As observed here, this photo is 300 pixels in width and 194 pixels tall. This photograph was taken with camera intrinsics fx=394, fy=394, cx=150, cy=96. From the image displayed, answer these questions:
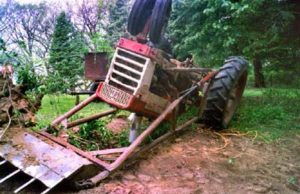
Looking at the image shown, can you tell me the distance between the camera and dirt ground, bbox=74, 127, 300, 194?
143 inches

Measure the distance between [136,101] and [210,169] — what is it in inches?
42.6

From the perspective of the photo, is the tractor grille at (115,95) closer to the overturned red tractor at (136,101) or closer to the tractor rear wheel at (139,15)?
the overturned red tractor at (136,101)

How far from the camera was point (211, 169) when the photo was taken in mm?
4129

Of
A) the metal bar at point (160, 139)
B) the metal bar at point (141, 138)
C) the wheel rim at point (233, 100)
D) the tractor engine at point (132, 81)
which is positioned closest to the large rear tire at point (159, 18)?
the tractor engine at point (132, 81)

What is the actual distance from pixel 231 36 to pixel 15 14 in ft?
51.2

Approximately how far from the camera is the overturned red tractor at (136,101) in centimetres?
337

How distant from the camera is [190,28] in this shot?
315 inches

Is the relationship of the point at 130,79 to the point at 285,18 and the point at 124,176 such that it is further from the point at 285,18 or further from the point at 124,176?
the point at 285,18

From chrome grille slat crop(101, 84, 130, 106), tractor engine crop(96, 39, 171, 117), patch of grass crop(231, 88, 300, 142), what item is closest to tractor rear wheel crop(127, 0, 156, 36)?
tractor engine crop(96, 39, 171, 117)

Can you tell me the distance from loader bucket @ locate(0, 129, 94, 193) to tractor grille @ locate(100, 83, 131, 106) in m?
0.92

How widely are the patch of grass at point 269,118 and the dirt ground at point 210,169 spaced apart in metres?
0.34

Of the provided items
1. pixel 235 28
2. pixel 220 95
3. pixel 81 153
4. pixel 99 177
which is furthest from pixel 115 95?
pixel 235 28

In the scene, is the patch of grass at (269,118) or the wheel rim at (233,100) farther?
the wheel rim at (233,100)


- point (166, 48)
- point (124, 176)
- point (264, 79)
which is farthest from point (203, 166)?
point (264, 79)
